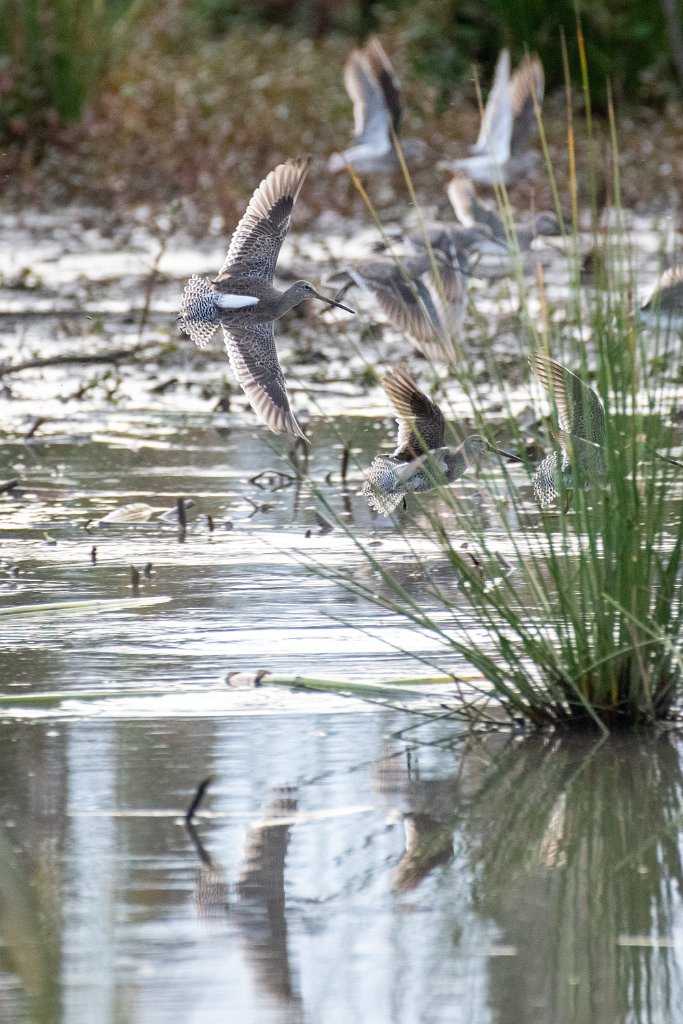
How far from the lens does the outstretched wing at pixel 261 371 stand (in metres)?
5.49

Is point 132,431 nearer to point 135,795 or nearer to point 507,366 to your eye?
point 507,366

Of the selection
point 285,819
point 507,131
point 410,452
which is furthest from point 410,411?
point 507,131

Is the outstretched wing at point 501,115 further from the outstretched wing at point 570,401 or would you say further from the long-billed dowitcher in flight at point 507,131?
the outstretched wing at point 570,401

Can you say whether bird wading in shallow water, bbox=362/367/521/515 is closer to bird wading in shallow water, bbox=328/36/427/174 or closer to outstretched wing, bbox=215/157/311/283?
outstretched wing, bbox=215/157/311/283

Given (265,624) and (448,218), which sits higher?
(448,218)

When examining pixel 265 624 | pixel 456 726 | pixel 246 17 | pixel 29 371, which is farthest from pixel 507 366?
pixel 246 17

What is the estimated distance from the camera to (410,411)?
4.60 metres

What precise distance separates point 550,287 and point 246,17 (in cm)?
1822

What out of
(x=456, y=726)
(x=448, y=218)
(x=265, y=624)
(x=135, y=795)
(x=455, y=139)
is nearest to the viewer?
(x=135, y=795)

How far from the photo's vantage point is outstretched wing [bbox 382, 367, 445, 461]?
454 centimetres

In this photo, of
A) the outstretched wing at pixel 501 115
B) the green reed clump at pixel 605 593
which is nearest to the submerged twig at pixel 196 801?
the green reed clump at pixel 605 593

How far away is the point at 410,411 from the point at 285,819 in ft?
4.78

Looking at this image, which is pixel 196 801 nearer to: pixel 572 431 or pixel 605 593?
pixel 605 593

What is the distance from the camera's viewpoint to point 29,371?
28.5 ft
